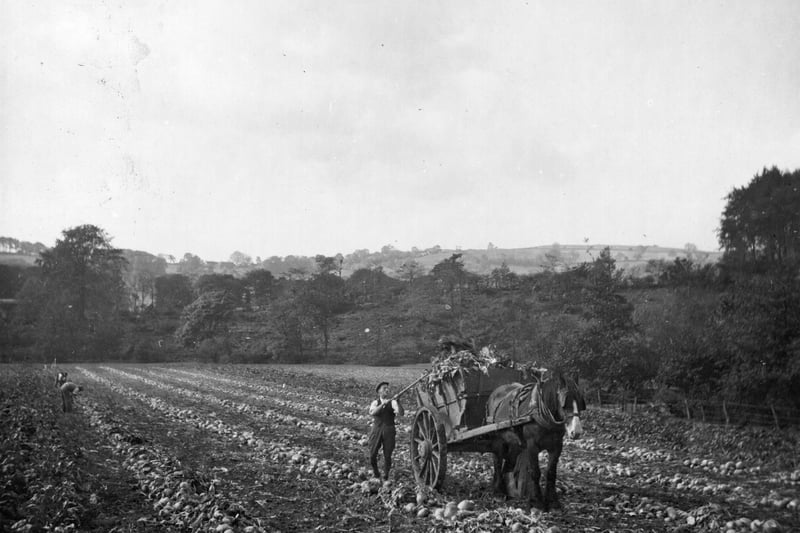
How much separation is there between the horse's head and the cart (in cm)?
146

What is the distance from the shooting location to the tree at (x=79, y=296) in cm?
6122

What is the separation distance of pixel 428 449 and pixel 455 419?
0.76 meters

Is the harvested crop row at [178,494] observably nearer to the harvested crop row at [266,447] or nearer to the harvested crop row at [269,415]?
the harvested crop row at [266,447]

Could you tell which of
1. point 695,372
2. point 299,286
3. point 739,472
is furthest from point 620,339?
point 299,286

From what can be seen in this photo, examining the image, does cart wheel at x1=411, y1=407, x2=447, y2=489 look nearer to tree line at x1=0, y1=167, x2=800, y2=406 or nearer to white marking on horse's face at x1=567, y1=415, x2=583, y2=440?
tree line at x1=0, y1=167, x2=800, y2=406

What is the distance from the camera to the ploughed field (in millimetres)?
8398

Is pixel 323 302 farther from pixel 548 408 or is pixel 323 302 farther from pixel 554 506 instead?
pixel 548 408

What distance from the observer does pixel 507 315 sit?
4134 centimetres

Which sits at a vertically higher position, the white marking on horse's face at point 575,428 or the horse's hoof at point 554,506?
the white marking on horse's face at point 575,428

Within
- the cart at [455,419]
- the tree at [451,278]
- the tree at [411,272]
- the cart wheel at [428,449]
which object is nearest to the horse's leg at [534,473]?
the cart at [455,419]

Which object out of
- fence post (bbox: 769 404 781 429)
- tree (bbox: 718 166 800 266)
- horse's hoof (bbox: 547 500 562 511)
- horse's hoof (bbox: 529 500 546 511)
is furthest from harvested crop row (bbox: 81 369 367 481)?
tree (bbox: 718 166 800 266)

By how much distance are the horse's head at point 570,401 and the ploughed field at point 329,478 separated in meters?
1.44

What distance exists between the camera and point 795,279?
17266mm

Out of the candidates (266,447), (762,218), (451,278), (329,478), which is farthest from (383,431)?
(451,278)
